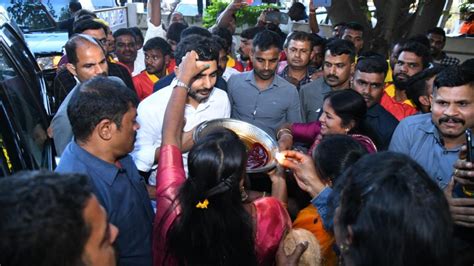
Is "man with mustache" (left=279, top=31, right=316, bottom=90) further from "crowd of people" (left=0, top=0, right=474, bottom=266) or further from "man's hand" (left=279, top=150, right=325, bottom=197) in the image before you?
"man's hand" (left=279, top=150, right=325, bottom=197)

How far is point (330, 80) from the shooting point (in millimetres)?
4668

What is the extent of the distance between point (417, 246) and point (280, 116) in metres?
3.00

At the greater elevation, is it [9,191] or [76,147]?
[9,191]

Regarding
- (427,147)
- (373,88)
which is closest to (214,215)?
(427,147)

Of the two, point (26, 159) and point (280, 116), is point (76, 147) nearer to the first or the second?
point (26, 159)

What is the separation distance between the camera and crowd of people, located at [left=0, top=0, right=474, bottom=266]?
1357 mm

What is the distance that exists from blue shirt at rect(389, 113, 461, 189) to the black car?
2579 millimetres

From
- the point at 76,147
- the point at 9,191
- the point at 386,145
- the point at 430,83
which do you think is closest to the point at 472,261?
the point at 386,145

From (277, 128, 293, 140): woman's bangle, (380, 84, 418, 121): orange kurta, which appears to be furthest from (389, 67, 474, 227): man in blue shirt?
(380, 84, 418, 121): orange kurta

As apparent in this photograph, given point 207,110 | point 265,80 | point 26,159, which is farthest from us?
point 265,80

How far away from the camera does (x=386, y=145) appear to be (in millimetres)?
3752

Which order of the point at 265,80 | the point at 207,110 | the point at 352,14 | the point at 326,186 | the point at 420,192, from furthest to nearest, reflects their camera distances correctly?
1. the point at 352,14
2. the point at 265,80
3. the point at 207,110
4. the point at 326,186
5. the point at 420,192

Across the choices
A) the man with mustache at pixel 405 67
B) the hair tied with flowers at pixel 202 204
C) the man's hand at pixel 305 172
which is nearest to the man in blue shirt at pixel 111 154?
the hair tied with flowers at pixel 202 204

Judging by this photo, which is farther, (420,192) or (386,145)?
(386,145)
